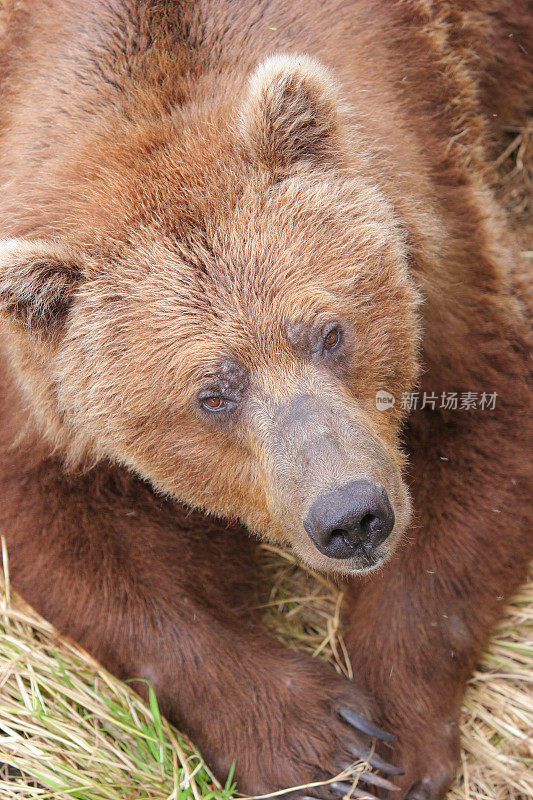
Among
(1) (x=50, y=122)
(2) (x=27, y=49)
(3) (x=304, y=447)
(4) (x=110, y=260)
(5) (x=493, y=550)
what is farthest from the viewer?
(5) (x=493, y=550)

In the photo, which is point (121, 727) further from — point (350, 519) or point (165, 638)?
point (350, 519)

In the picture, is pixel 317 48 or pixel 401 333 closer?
pixel 401 333

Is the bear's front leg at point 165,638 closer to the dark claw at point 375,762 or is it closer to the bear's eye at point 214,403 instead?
the dark claw at point 375,762

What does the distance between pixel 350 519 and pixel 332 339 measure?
78 cm

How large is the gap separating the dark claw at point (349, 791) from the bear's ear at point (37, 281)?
103 inches

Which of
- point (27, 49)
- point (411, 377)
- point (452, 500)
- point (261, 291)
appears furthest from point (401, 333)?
point (27, 49)

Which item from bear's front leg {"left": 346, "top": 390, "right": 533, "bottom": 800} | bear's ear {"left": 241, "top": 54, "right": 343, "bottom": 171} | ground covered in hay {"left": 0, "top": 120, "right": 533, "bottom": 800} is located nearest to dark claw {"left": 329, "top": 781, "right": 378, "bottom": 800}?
bear's front leg {"left": 346, "top": 390, "right": 533, "bottom": 800}

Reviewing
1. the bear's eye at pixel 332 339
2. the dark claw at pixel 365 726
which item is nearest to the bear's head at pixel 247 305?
the bear's eye at pixel 332 339

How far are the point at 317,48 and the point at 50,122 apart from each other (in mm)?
1262

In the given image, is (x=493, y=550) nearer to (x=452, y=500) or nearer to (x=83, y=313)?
(x=452, y=500)

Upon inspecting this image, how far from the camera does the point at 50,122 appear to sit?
3941mm

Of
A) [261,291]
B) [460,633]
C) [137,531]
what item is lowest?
[460,633]

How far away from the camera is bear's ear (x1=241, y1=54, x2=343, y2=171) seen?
3.50 metres

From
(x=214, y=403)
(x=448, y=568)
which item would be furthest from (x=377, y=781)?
(x=214, y=403)
